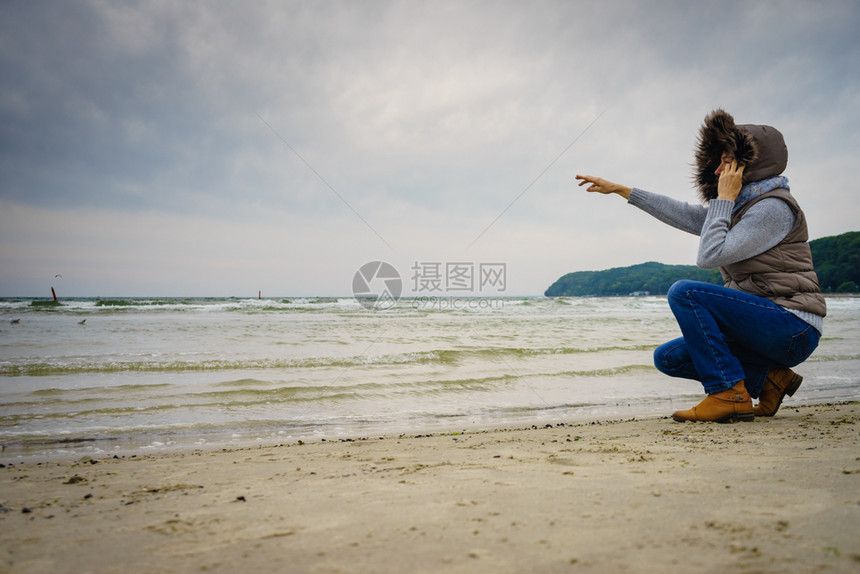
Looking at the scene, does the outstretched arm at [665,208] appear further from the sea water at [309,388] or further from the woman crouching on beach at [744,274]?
the sea water at [309,388]

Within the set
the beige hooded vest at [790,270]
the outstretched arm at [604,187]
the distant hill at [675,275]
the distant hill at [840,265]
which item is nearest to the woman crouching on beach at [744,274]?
the beige hooded vest at [790,270]

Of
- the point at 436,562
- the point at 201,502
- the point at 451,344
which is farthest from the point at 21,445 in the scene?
the point at 451,344

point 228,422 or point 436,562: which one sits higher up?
point 436,562

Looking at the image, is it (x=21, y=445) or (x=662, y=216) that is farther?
(x=21, y=445)

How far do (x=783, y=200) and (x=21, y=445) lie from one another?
5.67 m

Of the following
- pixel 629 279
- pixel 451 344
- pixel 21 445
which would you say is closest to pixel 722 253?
pixel 21 445

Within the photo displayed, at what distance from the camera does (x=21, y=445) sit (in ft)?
11.0

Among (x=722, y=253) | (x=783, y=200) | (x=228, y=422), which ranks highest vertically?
(x=783, y=200)

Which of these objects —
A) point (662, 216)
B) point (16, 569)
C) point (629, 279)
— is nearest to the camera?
point (16, 569)

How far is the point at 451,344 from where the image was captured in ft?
29.0

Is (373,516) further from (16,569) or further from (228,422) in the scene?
(228,422)

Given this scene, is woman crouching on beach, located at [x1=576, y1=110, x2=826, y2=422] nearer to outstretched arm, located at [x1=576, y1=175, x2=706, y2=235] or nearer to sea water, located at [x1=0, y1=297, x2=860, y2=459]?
outstretched arm, located at [x1=576, y1=175, x2=706, y2=235]

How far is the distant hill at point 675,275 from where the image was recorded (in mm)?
51625

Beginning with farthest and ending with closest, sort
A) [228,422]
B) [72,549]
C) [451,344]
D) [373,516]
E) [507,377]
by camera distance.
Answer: [451,344]
[507,377]
[228,422]
[373,516]
[72,549]
